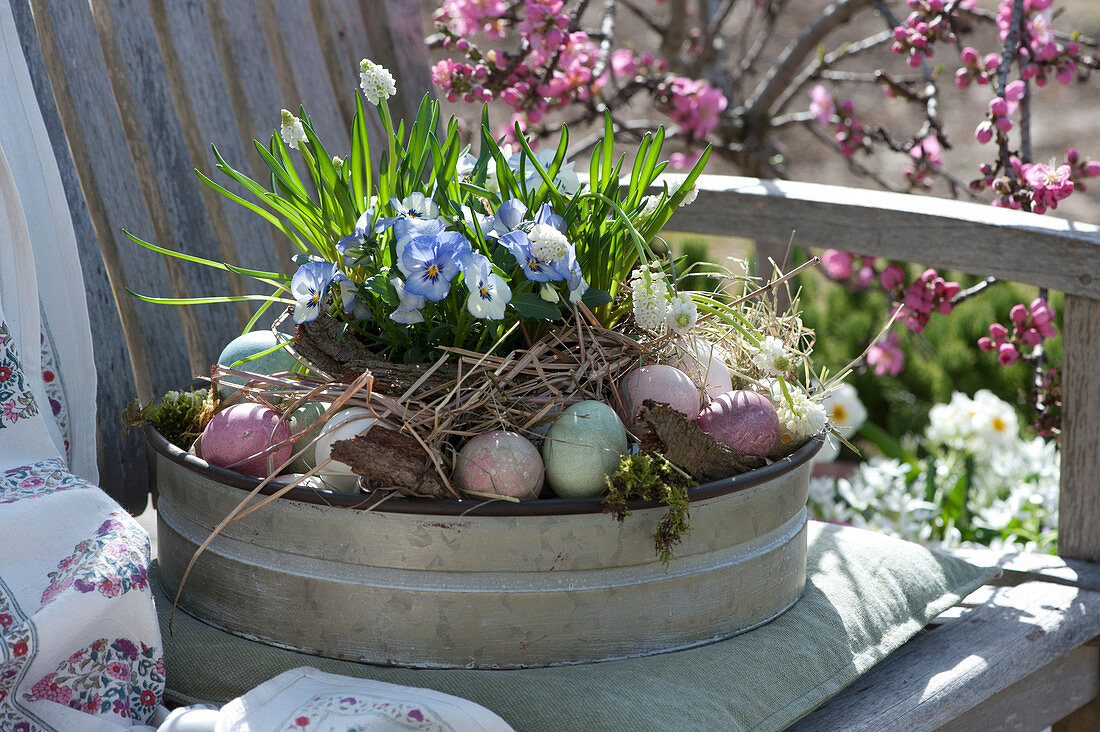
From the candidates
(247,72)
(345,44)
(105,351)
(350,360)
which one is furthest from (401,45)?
(350,360)

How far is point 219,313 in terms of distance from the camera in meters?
1.55

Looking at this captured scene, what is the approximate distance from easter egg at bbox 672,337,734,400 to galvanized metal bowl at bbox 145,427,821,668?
12cm

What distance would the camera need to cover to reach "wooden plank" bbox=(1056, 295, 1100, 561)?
1.46m

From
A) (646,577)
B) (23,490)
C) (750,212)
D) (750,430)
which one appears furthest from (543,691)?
(750,212)

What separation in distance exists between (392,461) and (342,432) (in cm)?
8

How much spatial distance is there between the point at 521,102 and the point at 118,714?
121 centimetres

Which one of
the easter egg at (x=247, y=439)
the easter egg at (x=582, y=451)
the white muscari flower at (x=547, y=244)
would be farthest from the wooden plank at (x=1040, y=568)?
the easter egg at (x=247, y=439)

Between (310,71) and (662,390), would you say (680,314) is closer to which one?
(662,390)

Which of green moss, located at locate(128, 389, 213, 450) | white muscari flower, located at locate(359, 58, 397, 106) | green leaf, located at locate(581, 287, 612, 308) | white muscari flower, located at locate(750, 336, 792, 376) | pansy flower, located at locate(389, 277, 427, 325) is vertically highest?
white muscari flower, located at locate(359, 58, 397, 106)

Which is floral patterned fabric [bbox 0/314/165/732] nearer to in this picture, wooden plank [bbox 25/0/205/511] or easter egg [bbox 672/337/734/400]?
wooden plank [bbox 25/0/205/511]

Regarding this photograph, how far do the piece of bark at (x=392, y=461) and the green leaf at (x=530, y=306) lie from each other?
151 millimetres

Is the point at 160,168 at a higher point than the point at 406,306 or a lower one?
higher

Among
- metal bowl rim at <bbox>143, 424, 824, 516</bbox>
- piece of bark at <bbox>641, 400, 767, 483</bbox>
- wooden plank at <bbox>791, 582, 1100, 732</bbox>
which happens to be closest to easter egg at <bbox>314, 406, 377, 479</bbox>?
metal bowl rim at <bbox>143, 424, 824, 516</bbox>

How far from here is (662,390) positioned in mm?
997
